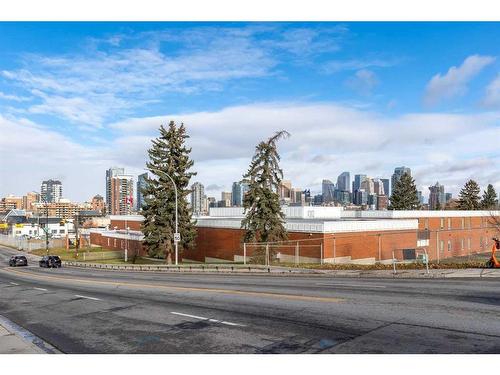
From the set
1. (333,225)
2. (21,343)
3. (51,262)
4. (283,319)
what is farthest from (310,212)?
(21,343)

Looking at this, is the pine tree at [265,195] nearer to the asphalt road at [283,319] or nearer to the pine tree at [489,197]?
the asphalt road at [283,319]

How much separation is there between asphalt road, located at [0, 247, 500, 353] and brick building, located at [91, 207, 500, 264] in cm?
1153

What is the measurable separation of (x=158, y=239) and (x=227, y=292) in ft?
103

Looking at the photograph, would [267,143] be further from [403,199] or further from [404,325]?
[403,199]

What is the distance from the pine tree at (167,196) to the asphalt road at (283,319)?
2949cm

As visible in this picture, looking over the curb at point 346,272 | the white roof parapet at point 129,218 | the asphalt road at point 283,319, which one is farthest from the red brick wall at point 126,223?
the asphalt road at point 283,319

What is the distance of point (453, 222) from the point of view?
7588cm

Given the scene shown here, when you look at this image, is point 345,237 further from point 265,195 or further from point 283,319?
point 283,319

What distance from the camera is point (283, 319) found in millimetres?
11281

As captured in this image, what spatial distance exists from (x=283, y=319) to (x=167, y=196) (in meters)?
38.2

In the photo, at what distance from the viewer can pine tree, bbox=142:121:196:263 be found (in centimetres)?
4769

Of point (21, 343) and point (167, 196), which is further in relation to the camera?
point (167, 196)

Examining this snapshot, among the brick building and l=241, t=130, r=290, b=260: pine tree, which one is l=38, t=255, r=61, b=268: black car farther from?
l=241, t=130, r=290, b=260: pine tree

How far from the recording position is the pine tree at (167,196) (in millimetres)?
47688
